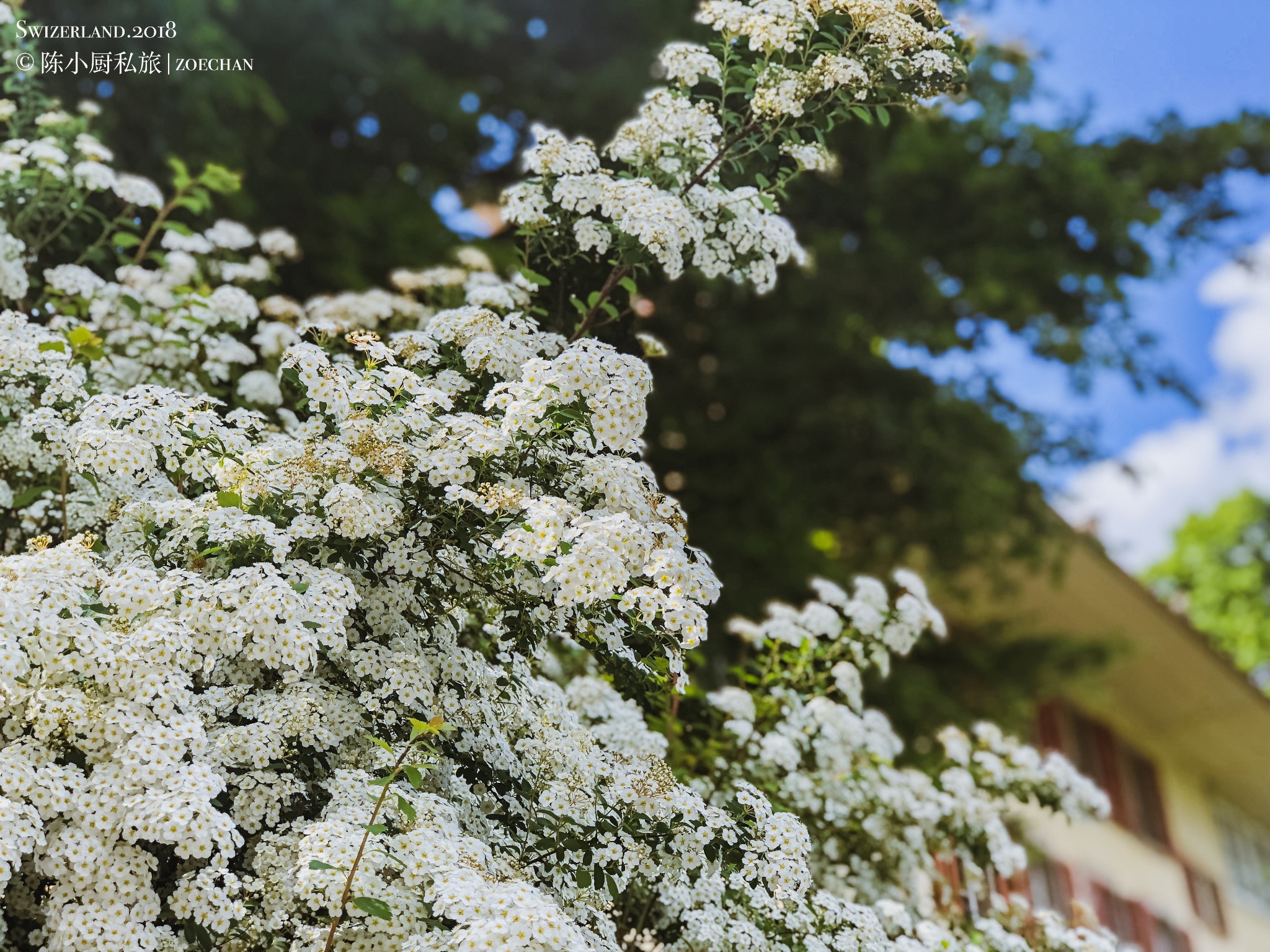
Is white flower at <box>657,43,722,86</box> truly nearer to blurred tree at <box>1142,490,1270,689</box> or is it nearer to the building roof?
the building roof

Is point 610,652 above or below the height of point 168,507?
below

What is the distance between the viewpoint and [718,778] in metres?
3.99

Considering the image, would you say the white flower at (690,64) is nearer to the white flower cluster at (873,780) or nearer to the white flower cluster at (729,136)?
the white flower cluster at (729,136)

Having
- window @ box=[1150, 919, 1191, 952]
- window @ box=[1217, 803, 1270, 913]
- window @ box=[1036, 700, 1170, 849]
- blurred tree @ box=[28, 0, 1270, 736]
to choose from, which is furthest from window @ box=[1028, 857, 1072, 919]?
window @ box=[1217, 803, 1270, 913]

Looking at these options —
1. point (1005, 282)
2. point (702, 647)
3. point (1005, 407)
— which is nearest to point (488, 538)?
point (702, 647)

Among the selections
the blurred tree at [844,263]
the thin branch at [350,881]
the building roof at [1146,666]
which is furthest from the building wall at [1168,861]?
the thin branch at [350,881]

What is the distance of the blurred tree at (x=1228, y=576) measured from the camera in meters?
24.0

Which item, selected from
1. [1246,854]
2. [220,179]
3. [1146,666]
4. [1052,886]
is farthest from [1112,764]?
[220,179]

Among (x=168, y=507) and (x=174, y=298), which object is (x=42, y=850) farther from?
(x=174, y=298)

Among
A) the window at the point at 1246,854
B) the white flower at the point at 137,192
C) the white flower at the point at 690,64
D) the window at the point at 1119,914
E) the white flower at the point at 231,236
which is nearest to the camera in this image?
the white flower at the point at 690,64

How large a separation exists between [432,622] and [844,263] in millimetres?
5568

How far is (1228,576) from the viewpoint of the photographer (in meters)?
25.4

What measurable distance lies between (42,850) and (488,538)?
1195 mm

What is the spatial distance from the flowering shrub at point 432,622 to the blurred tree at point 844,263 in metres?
3.47
